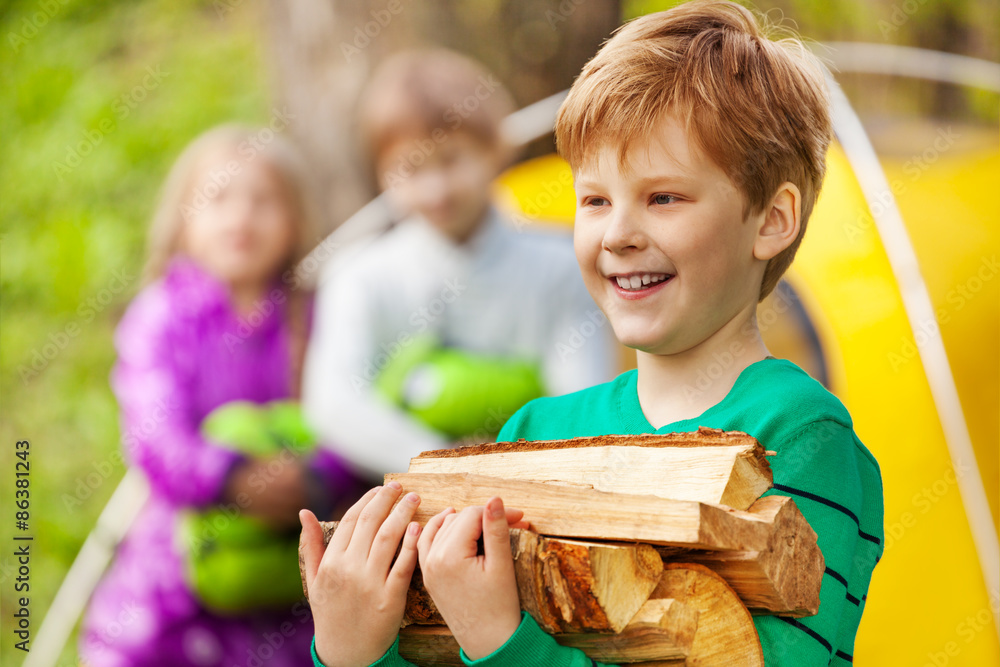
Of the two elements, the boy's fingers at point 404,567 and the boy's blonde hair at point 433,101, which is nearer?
the boy's fingers at point 404,567

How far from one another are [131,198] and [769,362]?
4391 millimetres

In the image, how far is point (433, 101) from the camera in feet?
9.67

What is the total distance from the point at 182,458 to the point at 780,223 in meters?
2.48

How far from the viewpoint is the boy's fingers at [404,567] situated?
2.60 ft

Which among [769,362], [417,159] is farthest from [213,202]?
[769,362]

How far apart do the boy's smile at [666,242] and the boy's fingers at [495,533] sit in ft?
0.87

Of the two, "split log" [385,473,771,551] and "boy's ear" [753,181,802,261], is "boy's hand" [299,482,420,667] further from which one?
"boy's ear" [753,181,802,261]

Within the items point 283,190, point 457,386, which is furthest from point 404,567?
point 283,190

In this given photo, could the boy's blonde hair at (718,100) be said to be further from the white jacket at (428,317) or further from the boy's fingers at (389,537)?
the white jacket at (428,317)

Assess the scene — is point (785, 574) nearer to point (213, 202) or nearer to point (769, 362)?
point (769, 362)

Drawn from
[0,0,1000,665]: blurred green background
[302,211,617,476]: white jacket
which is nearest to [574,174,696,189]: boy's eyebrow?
[302,211,617,476]: white jacket

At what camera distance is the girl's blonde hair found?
320cm

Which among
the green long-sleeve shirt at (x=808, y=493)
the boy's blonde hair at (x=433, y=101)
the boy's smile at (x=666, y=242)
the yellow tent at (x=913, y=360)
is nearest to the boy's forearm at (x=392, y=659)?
the green long-sleeve shirt at (x=808, y=493)

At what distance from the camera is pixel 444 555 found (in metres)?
0.75
